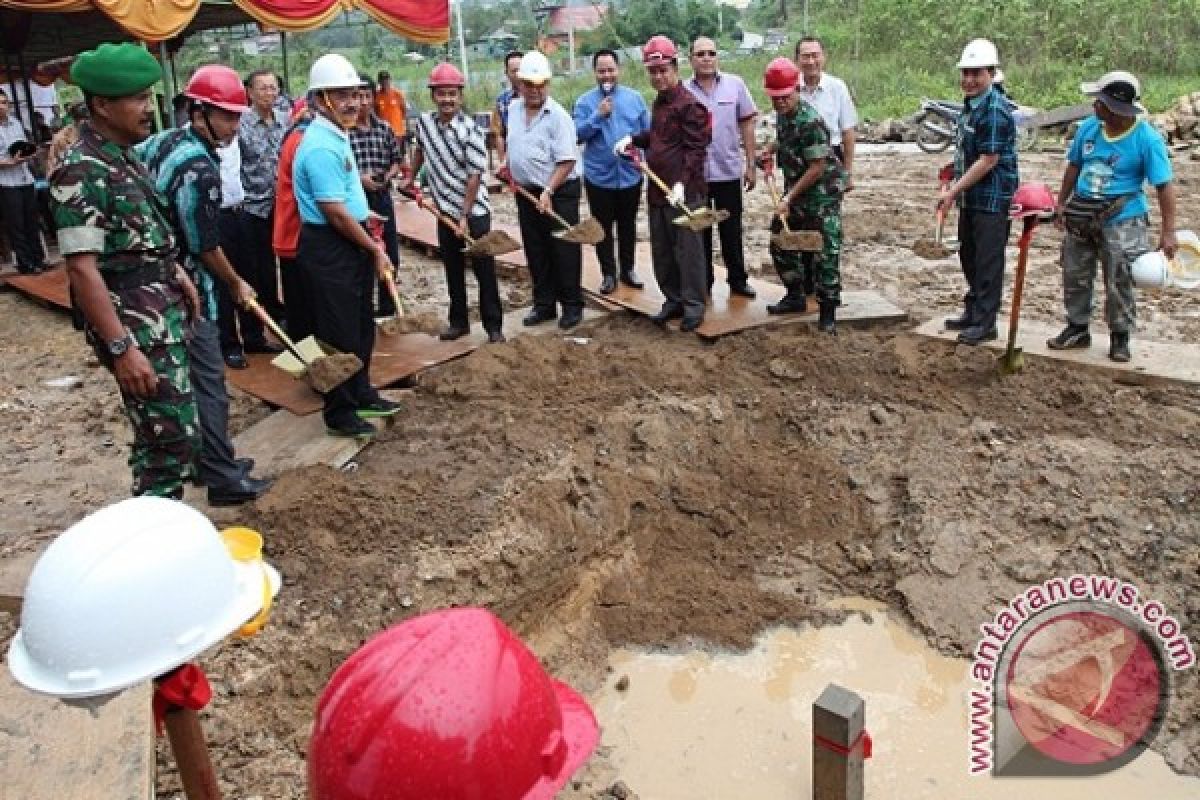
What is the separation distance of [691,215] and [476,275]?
1325 millimetres

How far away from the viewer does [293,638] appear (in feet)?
10.7

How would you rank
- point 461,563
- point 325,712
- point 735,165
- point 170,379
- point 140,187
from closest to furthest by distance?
point 325,712
point 140,187
point 170,379
point 461,563
point 735,165

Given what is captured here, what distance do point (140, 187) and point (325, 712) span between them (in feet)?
7.50

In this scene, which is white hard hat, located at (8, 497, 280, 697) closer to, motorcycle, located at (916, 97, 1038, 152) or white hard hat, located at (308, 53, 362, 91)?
white hard hat, located at (308, 53, 362, 91)

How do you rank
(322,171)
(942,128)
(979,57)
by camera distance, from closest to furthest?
(322,171) < (979,57) < (942,128)

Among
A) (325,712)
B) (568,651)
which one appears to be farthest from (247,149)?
(325,712)

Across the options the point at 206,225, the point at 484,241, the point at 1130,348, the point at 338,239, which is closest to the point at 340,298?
the point at 338,239

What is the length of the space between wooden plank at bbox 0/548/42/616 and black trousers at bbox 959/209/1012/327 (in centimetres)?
478

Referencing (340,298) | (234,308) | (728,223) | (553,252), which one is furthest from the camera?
(728,223)

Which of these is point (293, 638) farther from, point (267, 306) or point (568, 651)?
point (267, 306)

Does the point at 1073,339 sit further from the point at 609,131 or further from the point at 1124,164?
the point at 609,131

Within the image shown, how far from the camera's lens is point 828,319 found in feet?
19.0

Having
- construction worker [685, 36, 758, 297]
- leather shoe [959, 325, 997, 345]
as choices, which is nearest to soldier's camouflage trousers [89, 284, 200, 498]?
construction worker [685, 36, 758, 297]

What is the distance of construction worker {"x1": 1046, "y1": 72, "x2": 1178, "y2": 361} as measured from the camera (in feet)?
15.3
